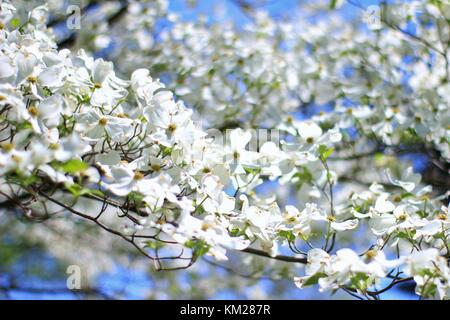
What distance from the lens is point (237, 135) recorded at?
154 centimetres

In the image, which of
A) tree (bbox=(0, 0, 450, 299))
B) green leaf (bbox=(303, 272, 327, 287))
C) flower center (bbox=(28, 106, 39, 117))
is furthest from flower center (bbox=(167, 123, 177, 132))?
green leaf (bbox=(303, 272, 327, 287))

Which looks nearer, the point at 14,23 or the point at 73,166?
the point at 73,166

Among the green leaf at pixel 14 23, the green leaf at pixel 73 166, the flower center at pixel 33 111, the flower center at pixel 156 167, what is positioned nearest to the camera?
the green leaf at pixel 73 166

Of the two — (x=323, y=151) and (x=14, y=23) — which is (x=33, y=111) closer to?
(x=14, y=23)

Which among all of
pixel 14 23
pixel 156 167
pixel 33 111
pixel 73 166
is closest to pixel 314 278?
pixel 156 167

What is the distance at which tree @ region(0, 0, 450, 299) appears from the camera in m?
1.19

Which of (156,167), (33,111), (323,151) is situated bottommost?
(323,151)

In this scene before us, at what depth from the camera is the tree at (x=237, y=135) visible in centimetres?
119

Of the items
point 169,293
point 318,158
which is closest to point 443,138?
point 318,158

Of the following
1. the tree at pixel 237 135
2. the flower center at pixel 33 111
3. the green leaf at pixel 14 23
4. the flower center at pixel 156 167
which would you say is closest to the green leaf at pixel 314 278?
the tree at pixel 237 135

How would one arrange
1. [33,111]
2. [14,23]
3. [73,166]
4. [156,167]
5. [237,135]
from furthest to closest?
[14,23], [237,135], [156,167], [33,111], [73,166]

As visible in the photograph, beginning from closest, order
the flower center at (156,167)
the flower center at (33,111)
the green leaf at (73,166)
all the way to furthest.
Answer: the green leaf at (73,166)
the flower center at (33,111)
the flower center at (156,167)

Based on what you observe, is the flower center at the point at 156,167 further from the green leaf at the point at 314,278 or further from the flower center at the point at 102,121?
the green leaf at the point at 314,278

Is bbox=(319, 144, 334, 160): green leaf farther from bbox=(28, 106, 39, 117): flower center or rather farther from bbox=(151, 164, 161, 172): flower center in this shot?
bbox=(28, 106, 39, 117): flower center
